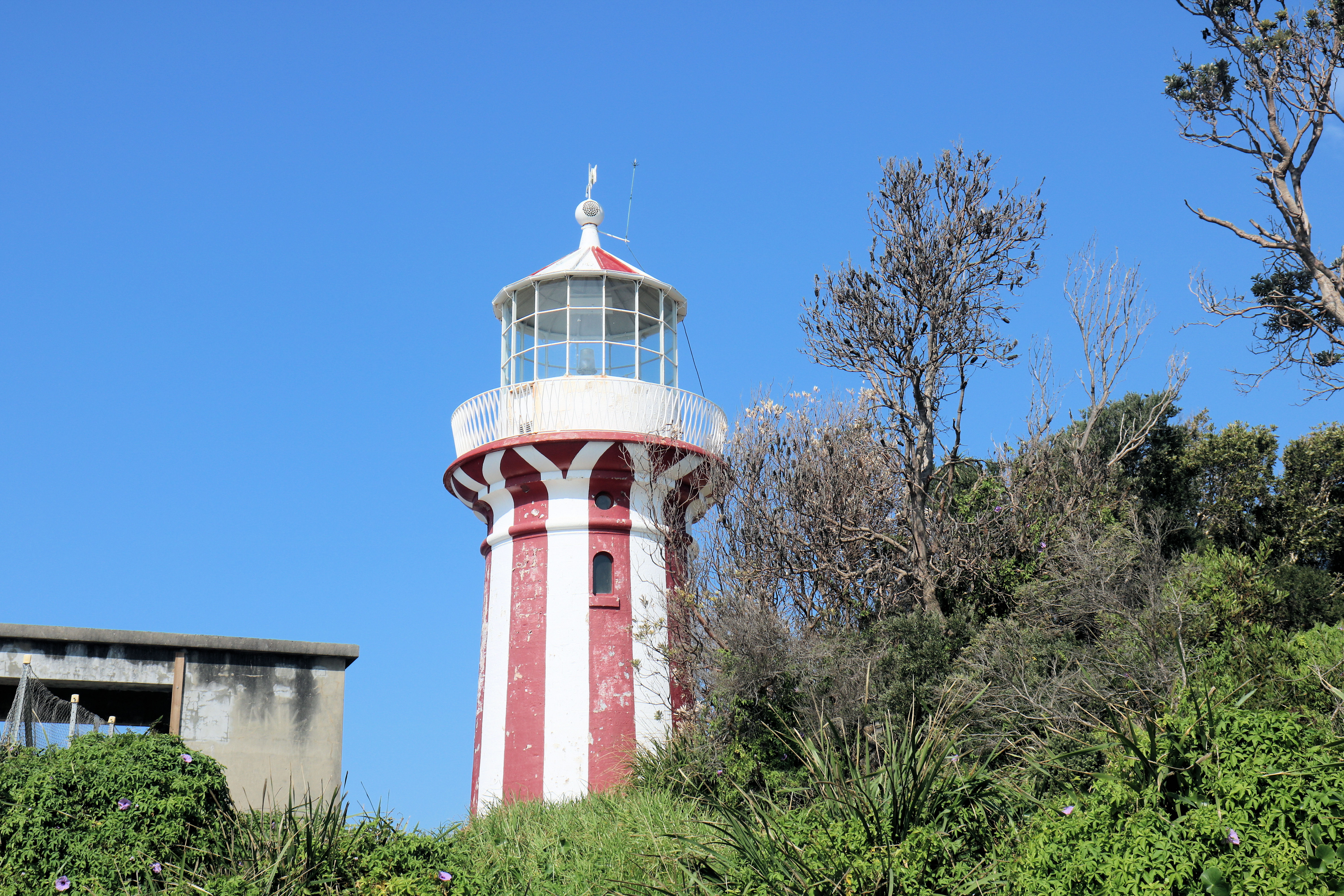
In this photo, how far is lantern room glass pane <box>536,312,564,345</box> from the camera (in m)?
18.7

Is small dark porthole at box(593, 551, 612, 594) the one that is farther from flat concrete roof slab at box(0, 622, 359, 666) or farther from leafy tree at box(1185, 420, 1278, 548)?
leafy tree at box(1185, 420, 1278, 548)

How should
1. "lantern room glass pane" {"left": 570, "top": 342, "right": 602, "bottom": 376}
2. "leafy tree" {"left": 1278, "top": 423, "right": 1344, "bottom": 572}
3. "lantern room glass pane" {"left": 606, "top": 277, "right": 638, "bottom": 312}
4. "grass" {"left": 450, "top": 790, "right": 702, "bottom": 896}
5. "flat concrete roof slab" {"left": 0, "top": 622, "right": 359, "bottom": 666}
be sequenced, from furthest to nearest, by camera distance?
"leafy tree" {"left": 1278, "top": 423, "right": 1344, "bottom": 572} < "lantern room glass pane" {"left": 606, "top": 277, "right": 638, "bottom": 312} < "lantern room glass pane" {"left": 570, "top": 342, "right": 602, "bottom": 376} < "flat concrete roof slab" {"left": 0, "top": 622, "right": 359, "bottom": 666} < "grass" {"left": 450, "top": 790, "right": 702, "bottom": 896}

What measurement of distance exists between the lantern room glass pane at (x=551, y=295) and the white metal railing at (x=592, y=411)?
1.49 metres

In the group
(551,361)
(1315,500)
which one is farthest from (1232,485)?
(551,361)

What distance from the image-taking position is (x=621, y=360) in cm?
1858

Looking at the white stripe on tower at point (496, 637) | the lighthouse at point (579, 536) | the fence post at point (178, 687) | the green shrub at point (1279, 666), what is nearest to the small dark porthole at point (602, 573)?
the lighthouse at point (579, 536)

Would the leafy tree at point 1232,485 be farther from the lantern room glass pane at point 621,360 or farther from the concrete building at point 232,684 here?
the concrete building at point 232,684

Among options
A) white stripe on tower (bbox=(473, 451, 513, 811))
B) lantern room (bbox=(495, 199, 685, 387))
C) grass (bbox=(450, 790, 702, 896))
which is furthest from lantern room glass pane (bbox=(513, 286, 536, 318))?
grass (bbox=(450, 790, 702, 896))

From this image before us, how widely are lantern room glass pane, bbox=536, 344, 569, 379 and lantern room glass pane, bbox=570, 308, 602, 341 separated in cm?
32

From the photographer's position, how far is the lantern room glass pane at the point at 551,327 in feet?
61.4

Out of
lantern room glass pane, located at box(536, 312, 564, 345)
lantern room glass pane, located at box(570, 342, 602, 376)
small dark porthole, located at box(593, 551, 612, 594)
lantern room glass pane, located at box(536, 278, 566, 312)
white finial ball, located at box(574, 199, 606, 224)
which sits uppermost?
white finial ball, located at box(574, 199, 606, 224)

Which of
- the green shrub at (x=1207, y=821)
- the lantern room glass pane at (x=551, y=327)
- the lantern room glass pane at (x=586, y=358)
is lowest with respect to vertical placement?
the green shrub at (x=1207, y=821)

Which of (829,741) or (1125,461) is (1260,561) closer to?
(1125,461)

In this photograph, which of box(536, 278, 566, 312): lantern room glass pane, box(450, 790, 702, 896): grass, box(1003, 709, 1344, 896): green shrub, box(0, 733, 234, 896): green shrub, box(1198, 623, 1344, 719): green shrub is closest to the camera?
box(1003, 709, 1344, 896): green shrub
